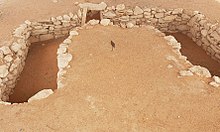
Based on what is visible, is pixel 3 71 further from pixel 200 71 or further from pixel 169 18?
pixel 169 18

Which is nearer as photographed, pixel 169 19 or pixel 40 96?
pixel 40 96

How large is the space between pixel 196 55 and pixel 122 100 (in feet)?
13.0

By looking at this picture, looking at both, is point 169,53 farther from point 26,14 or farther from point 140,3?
point 26,14

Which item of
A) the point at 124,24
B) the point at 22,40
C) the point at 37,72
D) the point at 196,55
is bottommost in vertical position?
the point at 37,72

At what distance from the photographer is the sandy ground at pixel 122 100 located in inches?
216

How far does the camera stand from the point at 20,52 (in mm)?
7930

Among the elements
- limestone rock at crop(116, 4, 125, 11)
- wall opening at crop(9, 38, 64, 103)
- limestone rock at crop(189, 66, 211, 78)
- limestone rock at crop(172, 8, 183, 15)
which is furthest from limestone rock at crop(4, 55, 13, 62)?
limestone rock at crop(172, 8, 183, 15)

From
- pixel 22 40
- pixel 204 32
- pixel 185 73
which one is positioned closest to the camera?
pixel 185 73

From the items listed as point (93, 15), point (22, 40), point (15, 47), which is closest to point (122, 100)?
point (15, 47)

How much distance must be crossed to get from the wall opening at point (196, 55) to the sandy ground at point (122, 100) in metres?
1.76

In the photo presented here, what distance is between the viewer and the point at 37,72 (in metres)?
8.12

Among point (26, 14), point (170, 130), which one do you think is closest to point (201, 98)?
point (170, 130)

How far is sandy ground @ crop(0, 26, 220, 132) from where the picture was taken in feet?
18.0

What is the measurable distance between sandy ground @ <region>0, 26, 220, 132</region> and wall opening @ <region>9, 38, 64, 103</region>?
1.22 metres
